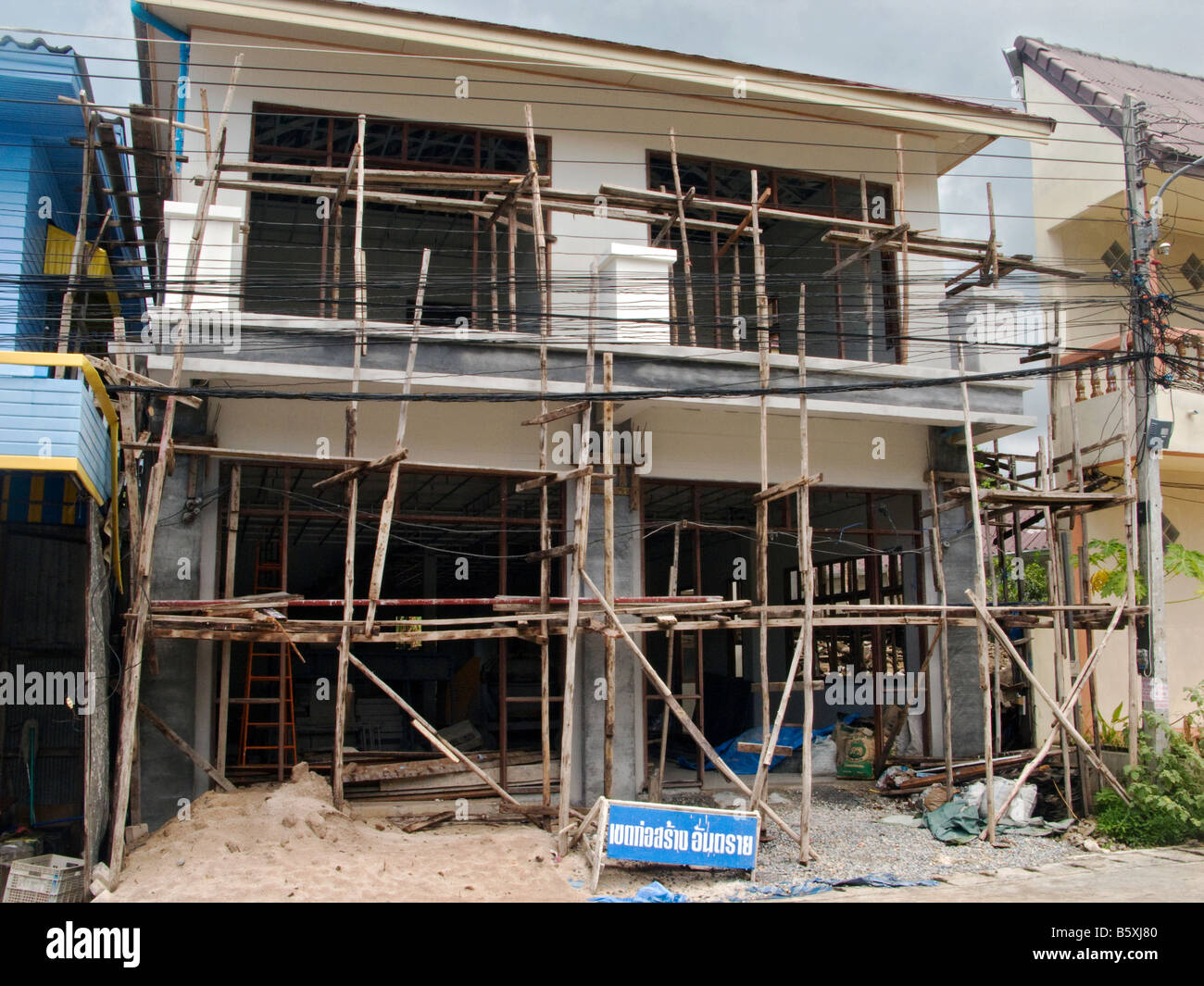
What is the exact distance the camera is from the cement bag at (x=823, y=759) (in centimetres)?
1448

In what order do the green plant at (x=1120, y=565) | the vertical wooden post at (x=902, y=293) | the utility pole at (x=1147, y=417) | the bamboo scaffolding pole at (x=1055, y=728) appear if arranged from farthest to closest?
1. the green plant at (x=1120, y=565)
2. the vertical wooden post at (x=902, y=293)
3. the utility pole at (x=1147, y=417)
4. the bamboo scaffolding pole at (x=1055, y=728)

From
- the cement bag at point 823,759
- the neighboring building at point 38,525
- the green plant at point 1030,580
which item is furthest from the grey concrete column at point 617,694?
the green plant at point 1030,580

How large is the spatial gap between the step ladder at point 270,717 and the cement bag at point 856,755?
24.3 ft

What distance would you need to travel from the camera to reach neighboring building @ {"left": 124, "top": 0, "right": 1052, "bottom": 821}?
1133 cm

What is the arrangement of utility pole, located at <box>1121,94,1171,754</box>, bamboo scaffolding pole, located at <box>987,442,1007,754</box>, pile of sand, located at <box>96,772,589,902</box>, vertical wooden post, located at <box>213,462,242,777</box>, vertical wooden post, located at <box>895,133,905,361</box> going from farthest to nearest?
1. bamboo scaffolding pole, located at <box>987,442,1007,754</box>
2. vertical wooden post, located at <box>895,133,905,361</box>
3. utility pole, located at <box>1121,94,1171,754</box>
4. vertical wooden post, located at <box>213,462,242,777</box>
5. pile of sand, located at <box>96,772,589,902</box>

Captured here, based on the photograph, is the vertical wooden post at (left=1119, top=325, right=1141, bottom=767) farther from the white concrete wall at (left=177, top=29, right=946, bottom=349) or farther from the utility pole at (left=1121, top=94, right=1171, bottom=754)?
the white concrete wall at (left=177, top=29, right=946, bottom=349)

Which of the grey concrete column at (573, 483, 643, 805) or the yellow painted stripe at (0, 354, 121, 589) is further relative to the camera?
the grey concrete column at (573, 483, 643, 805)

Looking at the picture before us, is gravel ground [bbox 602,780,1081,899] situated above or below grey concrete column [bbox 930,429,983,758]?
below

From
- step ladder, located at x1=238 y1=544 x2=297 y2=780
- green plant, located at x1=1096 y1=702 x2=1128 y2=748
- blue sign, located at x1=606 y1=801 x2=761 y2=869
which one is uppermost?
step ladder, located at x1=238 y1=544 x2=297 y2=780

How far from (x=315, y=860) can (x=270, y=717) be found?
4255 mm

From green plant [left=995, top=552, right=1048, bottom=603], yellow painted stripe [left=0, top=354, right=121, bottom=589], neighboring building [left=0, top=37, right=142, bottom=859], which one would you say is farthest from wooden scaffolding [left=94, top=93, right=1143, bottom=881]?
green plant [left=995, top=552, right=1048, bottom=603]

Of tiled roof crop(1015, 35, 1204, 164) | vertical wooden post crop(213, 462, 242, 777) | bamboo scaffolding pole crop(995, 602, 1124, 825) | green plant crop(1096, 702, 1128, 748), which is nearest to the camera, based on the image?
vertical wooden post crop(213, 462, 242, 777)

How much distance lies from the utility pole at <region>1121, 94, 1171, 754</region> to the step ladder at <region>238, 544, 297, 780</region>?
31.6 feet

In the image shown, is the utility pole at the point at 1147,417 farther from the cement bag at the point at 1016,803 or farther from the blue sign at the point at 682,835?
the blue sign at the point at 682,835
